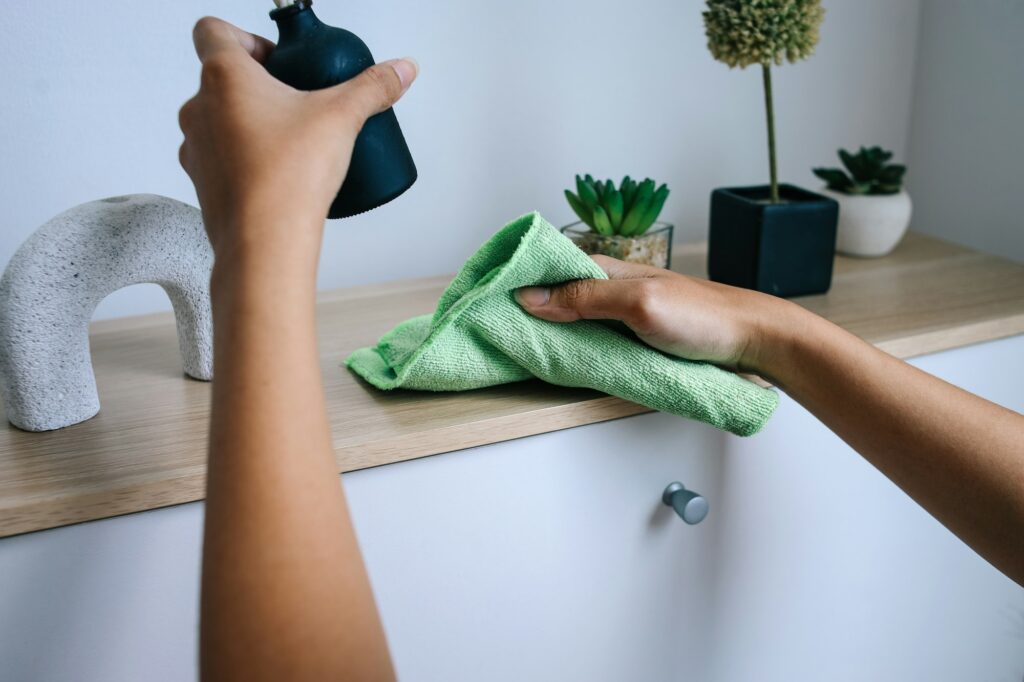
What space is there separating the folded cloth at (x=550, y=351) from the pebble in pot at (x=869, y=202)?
1.43 ft

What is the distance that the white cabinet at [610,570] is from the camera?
0.49 meters

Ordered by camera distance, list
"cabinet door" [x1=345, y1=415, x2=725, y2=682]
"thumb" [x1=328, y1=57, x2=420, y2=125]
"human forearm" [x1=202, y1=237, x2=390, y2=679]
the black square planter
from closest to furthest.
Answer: "human forearm" [x1=202, y1=237, x2=390, y2=679], "thumb" [x1=328, y1=57, x2=420, y2=125], "cabinet door" [x1=345, y1=415, x2=725, y2=682], the black square planter

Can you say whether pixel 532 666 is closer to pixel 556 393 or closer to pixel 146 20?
pixel 556 393

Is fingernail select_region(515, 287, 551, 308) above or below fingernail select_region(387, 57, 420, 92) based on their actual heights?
below

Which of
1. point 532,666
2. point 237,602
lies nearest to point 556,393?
point 532,666

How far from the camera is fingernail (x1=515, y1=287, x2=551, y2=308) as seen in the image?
567 mm

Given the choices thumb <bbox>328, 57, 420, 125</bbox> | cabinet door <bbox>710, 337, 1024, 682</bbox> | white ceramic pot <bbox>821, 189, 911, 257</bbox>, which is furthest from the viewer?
white ceramic pot <bbox>821, 189, 911, 257</bbox>

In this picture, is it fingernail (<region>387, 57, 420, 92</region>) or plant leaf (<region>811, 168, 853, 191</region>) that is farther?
plant leaf (<region>811, 168, 853, 191</region>)

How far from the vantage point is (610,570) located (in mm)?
627

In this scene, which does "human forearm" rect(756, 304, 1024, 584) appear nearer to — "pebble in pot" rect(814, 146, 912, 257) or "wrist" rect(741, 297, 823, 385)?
"wrist" rect(741, 297, 823, 385)

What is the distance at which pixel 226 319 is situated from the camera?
38 centimetres

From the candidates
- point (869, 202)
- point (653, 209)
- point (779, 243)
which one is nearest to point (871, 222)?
point (869, 202)

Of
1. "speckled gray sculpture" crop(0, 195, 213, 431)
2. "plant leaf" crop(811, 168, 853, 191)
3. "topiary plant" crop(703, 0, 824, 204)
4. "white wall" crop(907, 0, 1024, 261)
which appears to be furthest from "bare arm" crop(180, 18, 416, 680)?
"white wall" crop(907, 0, 1024, 261)

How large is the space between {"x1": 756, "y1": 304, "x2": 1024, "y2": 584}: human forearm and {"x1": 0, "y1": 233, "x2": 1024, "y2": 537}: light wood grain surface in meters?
0.12
